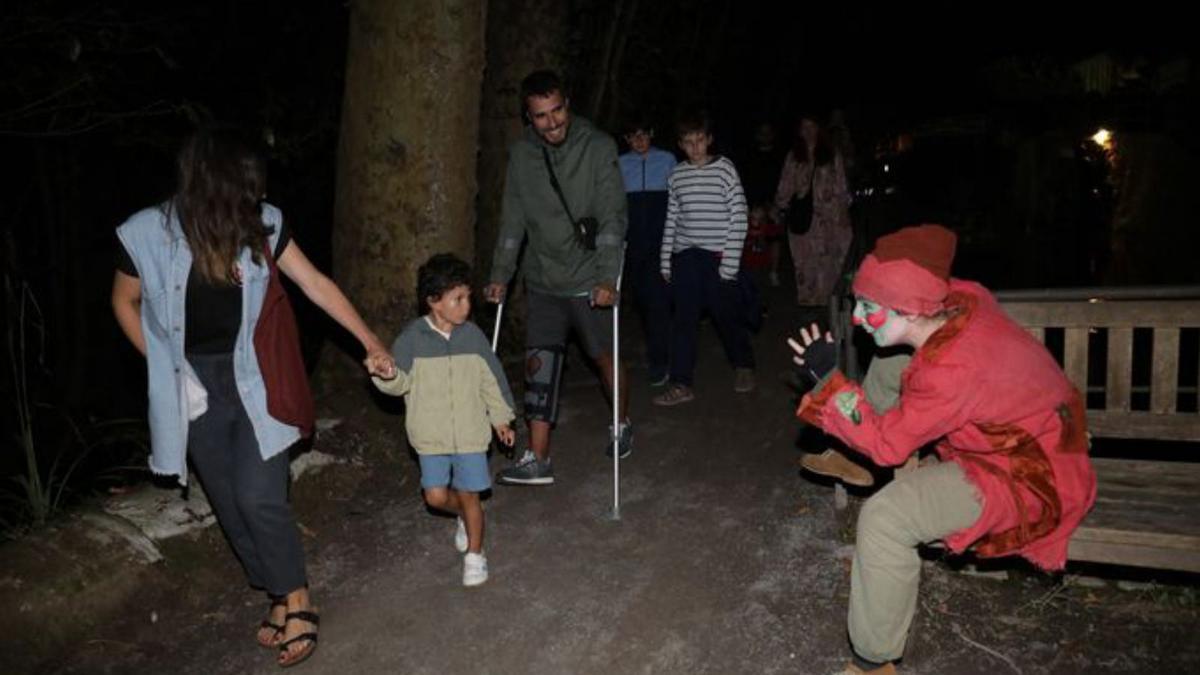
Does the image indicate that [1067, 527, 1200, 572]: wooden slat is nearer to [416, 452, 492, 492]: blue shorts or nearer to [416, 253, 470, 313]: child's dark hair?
[416, 452, 492, 492]: blue shorts

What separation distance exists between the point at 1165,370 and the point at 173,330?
15.1 feet

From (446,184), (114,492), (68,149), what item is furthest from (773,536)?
(68,149)

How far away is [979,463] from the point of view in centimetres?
353

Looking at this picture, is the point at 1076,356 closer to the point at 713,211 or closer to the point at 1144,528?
the point at 1144,528

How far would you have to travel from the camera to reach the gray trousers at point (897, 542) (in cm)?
347

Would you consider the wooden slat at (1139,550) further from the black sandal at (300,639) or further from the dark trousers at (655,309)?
the dark trousers at (655,309)

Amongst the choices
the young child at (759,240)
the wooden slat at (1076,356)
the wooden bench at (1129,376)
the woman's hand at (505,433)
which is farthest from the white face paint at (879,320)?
the young child at (759,240)

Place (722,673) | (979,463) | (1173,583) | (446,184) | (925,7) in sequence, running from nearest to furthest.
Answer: (979,463), (722,673), (1173,583), (446,184), (925,7)

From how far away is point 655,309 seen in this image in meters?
7.69

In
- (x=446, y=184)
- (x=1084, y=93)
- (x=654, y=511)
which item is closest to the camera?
(x=654, y=511)

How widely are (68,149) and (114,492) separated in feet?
28.5

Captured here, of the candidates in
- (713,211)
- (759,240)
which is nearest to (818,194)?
(759,240)

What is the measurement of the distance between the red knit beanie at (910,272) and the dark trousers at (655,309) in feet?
13.3

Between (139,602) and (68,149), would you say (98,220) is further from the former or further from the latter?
(139,602)
